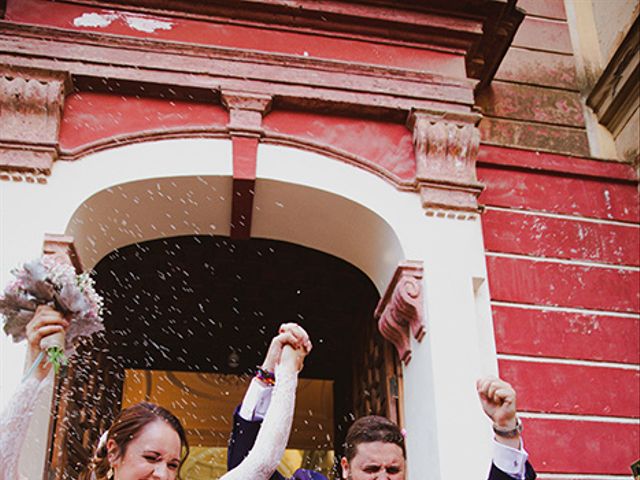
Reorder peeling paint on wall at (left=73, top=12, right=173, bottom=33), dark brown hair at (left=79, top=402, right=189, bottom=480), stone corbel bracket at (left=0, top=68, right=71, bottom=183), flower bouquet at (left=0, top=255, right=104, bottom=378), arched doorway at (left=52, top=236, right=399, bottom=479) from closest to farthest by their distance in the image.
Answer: flower bouquet at (left=0, top=255, right=104, bottom=378) → dark brown hair at (left=79, top=402, right=189, bottom=480) → stone corbel bracket at (left=0, top=68, right=71, bottom=183) → peeling paint on wall at (left=73, top=12, right=173, bottom=33) → arched doorway at (left=52, top=236, right=399, bottom=479)

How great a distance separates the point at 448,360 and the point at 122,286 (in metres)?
3.36

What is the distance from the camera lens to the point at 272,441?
86.4 inches

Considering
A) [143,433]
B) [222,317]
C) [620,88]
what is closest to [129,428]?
[143,433]

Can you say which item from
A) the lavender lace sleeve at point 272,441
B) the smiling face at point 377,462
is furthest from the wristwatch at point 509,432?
the lavender lace sleeve at point 272,441

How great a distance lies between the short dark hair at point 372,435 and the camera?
304 centimetres

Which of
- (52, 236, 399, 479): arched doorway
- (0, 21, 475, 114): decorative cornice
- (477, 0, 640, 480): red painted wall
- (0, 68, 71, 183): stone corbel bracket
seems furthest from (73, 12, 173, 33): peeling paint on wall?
(477, 0, 640, 480): red painted wall

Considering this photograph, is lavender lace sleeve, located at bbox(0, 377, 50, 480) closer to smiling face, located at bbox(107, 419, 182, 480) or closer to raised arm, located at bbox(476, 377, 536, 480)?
smiling face, located at bbox(107, 419, 182, 480)

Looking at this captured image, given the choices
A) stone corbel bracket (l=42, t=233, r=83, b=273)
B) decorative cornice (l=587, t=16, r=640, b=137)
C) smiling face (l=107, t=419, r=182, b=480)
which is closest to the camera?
smiling face (l=107, t=419, r=182, b=480)

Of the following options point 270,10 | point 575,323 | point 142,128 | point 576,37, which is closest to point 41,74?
point 142,128

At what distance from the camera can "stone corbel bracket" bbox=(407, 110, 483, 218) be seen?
5.04 metres

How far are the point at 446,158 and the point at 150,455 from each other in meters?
3.23

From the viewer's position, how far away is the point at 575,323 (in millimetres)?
5141

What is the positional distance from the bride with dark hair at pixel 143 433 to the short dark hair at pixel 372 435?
700mm

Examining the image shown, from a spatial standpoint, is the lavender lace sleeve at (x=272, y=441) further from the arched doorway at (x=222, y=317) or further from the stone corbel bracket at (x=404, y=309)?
the arched doorway at (x=222, y=317)
